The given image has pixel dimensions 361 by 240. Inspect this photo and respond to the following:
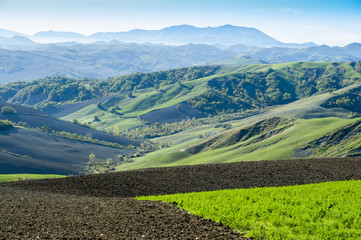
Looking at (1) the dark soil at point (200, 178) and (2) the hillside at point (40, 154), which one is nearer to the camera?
(1) the dark soil at point (200, 178)

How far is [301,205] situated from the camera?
2281 cm

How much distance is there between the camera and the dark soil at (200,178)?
126ft

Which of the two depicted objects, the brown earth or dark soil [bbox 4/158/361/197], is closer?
the brown earth

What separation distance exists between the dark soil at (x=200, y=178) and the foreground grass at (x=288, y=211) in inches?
415

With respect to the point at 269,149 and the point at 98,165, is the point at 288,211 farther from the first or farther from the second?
the point at 98,165

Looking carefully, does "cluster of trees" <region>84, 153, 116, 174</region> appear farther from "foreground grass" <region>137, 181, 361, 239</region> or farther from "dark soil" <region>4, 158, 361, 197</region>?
"foreground grass" <region>137, 181, 361, 239</region>

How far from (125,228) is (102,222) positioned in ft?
7.70

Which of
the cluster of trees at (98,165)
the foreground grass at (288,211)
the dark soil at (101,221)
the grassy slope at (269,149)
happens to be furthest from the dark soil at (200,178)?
the cluster of trees at (98,165)

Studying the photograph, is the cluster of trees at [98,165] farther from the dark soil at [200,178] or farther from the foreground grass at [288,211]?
the foreground grass at [288,211]

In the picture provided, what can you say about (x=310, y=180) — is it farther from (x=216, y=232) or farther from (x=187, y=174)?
(x=216, y=232)

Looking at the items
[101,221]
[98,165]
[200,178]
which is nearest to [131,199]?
[101,221]

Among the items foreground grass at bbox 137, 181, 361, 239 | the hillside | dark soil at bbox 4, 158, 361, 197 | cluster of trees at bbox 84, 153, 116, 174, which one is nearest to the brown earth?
dark soil at bbox 4, 158, 361, 197

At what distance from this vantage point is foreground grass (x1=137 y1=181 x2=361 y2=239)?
18.4 meters

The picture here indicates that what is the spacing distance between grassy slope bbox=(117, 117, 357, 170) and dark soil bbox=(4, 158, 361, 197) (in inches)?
2479
